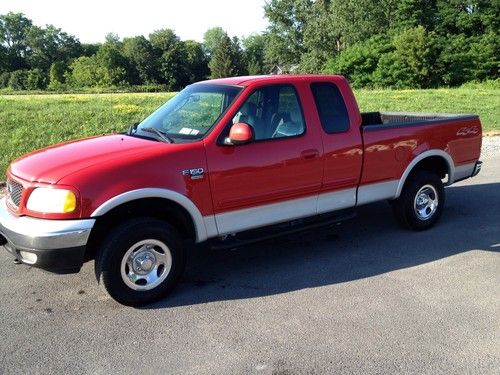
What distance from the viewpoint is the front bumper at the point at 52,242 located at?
3.88m

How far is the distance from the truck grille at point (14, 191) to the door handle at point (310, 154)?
8.27 feet

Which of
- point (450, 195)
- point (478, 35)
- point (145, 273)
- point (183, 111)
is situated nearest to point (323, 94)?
point (183, 111)

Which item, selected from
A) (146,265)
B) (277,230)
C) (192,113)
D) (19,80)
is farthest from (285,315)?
(19,80)

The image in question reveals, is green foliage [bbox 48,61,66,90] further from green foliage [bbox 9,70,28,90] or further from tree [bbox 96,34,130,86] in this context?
tree [bbox 96,34,130,86]

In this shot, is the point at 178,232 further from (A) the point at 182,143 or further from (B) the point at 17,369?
(B) the point at 17,369

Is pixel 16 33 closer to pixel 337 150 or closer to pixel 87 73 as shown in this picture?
pixel 87 73

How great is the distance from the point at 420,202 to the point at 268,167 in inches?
95.5

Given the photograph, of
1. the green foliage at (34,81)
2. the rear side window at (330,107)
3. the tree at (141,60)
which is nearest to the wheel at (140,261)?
the rear side window at (330,107)

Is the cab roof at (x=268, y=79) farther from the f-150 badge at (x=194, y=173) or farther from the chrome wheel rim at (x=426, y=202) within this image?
the chrome wheel rim at (x=426, y=202)

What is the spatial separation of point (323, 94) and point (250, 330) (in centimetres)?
265

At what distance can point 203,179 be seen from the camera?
4418mm

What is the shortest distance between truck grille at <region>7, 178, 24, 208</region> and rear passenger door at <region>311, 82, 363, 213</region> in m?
2.79

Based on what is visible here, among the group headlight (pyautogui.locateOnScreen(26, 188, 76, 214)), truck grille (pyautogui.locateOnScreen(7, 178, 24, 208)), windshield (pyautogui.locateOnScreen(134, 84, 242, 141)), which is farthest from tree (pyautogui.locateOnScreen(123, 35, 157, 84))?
headlight (pyautogui.locateOnScreen(26, 188, 76, 214))

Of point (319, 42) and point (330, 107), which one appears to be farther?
point (319, 42)
